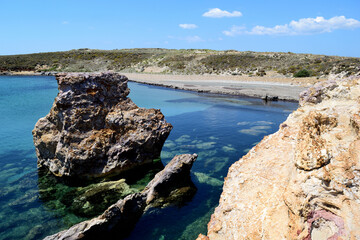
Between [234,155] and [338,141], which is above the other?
[338,141]

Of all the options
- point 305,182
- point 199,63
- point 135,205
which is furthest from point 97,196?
point 199,63

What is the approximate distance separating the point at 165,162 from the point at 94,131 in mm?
4304

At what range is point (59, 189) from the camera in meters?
11.1

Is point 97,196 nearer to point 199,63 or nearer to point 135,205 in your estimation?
point 135,205

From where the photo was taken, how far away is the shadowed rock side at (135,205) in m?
7.39

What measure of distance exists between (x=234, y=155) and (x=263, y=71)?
54.6 meters

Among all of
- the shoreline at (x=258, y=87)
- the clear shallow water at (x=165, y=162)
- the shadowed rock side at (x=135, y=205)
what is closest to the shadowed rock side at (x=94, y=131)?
the clear shallow water at (x=165, y=162)

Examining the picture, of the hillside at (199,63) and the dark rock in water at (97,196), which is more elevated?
the hillside at (199,63)

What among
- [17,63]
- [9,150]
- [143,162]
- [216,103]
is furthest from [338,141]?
[17,63]

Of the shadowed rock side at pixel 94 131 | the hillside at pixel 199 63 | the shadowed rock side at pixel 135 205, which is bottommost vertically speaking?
the shadowed rock side at pixel 135 205

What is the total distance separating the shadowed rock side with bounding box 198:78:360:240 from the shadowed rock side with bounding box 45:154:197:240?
12.8ft

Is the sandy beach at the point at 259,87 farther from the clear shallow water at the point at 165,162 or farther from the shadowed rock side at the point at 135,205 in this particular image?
the shadowed rock side at the point at 135,205

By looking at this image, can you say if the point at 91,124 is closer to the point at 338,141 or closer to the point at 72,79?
the point at 72,79

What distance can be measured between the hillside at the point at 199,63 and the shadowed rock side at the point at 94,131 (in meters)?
50.1
